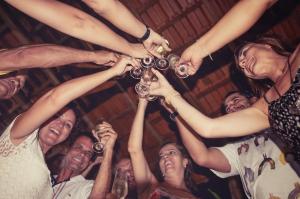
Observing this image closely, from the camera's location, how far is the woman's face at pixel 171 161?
3.40 m

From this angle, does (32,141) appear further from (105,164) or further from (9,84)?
(9,84)

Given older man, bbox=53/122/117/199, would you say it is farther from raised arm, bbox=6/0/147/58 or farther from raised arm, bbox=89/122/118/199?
raised arm, bbox=6/0/147/58

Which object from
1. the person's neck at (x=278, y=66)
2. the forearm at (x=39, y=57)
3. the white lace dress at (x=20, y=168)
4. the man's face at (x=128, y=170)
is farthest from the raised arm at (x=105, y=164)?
the person's neck at (x=278, y=66)

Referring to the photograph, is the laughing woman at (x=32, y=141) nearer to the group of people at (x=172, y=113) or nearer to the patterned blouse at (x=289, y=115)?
the group of people at (x=172, y=113)

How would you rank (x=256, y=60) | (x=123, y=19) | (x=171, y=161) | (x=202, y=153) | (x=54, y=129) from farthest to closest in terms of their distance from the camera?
(x=171, y=161)
(x=54, y=129)
(x=202, y=153)
(x=256, y=60)
(x=123, y=19)

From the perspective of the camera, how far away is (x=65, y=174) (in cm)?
366

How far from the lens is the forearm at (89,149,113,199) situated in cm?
311

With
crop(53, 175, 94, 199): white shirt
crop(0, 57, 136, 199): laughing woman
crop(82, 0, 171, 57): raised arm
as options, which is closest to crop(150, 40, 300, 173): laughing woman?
crop(82, 0, 171, 57): raised arm

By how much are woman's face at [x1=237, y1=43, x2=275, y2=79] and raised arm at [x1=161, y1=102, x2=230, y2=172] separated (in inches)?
37.2

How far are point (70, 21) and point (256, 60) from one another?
1.62 metres

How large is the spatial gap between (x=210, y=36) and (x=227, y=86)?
1.98m

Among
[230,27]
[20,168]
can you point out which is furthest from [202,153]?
[20,168]

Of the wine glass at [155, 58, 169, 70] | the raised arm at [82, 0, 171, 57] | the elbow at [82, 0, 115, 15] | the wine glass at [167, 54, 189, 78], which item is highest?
the elbow at [82, 0, 115, 15]

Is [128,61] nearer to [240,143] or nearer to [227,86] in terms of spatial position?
[240,143]
